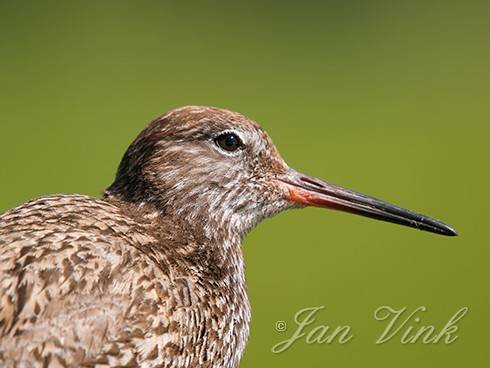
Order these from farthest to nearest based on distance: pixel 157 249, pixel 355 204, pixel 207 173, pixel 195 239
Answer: pixel 355 204 < pixel 207 173 < pixel 195 239 < pixel 157 249

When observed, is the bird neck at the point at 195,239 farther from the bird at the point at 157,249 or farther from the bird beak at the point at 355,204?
the bird beak at the point at 355,204

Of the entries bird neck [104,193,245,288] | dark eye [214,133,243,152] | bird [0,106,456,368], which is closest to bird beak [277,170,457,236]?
bird [0,106,456,368]

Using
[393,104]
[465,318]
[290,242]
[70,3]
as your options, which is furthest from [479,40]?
[465,318]

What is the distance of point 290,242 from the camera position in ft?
45.8

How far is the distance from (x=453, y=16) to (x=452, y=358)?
12.7 m

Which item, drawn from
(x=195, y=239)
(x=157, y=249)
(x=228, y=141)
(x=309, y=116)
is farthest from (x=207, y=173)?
(x=309, y=116)

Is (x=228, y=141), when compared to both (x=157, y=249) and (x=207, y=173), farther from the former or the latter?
(x=157, y=249)

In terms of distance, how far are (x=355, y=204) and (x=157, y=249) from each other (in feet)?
4.73

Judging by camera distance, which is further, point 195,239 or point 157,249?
point 195,239

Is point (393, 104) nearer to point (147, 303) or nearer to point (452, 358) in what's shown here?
point (452, 358)

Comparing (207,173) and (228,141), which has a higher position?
(228,141)

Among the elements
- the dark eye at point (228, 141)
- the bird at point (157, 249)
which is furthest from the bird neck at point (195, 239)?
the dark eye at point (228, 141)

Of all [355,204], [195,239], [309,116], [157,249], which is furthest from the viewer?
[309,116]

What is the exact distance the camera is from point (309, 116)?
18.6 m
